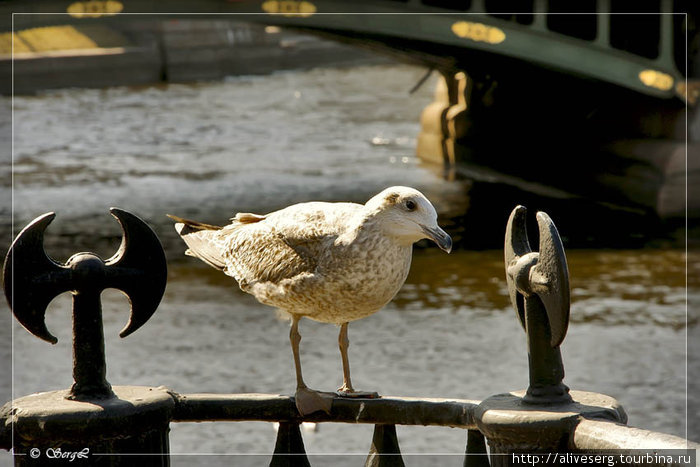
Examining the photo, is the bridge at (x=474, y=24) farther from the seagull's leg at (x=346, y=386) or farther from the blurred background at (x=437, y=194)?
the seagull's leg at (x=346, y=386)

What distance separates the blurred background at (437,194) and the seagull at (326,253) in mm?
6286

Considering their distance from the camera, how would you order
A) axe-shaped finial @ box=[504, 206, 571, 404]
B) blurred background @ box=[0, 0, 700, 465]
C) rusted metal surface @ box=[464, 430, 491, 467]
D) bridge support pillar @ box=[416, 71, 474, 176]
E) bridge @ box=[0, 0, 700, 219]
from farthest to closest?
bridge support pillar @ box=[416, 71, 474, 176] < bridge @ box=[0, 0, 700, 219] < blurred background @ box=[0, 0, 700, 465] < rusted metal surface @ box=[464, 430, 491, 467] < axe-shaped finial @ box=[504, 206, 571, 404]

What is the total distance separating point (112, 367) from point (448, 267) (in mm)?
5499

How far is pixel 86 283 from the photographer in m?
3.05

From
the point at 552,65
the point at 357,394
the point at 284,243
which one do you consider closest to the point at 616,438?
the point at 357,394

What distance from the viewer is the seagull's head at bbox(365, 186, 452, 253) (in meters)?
3.59

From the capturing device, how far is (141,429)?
307 centimetres

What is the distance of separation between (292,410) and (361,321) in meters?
11.7

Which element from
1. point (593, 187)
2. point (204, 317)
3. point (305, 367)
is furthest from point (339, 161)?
point (305, 367)

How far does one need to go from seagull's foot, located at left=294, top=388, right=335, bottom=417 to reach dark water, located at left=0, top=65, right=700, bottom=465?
7024mm

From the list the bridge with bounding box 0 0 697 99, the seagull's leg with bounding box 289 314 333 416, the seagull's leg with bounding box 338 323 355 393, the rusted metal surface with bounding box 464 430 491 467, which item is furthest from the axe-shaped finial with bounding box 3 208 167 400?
the bridge with bounding box 0 0 697 99

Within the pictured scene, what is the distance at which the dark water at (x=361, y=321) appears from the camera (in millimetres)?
12500

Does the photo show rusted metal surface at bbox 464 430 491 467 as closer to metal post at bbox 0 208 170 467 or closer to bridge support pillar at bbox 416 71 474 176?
metal post at bbox 0 208 170 467

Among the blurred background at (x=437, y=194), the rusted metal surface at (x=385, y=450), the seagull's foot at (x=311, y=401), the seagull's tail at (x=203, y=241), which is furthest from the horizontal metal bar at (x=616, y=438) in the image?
the blurred background at (x=437, y=194)
